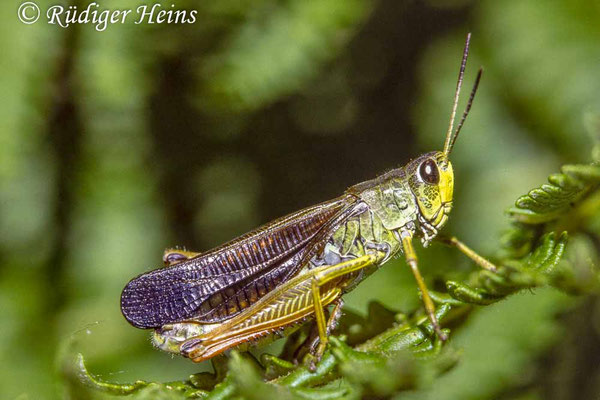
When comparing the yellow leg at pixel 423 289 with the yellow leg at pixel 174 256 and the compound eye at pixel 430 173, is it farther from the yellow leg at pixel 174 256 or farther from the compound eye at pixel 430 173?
the yellow leg at pixel 174 256

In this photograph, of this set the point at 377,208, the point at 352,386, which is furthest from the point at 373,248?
the point at 352,386

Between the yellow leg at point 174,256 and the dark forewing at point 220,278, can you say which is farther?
the yellow leg at point 174,256

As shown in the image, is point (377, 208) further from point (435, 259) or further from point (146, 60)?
point (146, 60)

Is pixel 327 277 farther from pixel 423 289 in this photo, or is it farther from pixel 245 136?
pixel 245 136

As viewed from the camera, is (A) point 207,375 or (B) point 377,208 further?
(B) point 377,208

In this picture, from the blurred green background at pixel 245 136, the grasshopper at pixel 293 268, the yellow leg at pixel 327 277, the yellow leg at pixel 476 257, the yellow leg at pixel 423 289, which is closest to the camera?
the yellow leg at pixel 423 289

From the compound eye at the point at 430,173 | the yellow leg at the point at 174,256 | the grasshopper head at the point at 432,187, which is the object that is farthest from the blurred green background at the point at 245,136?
the yellow leg at the point at 174,256
